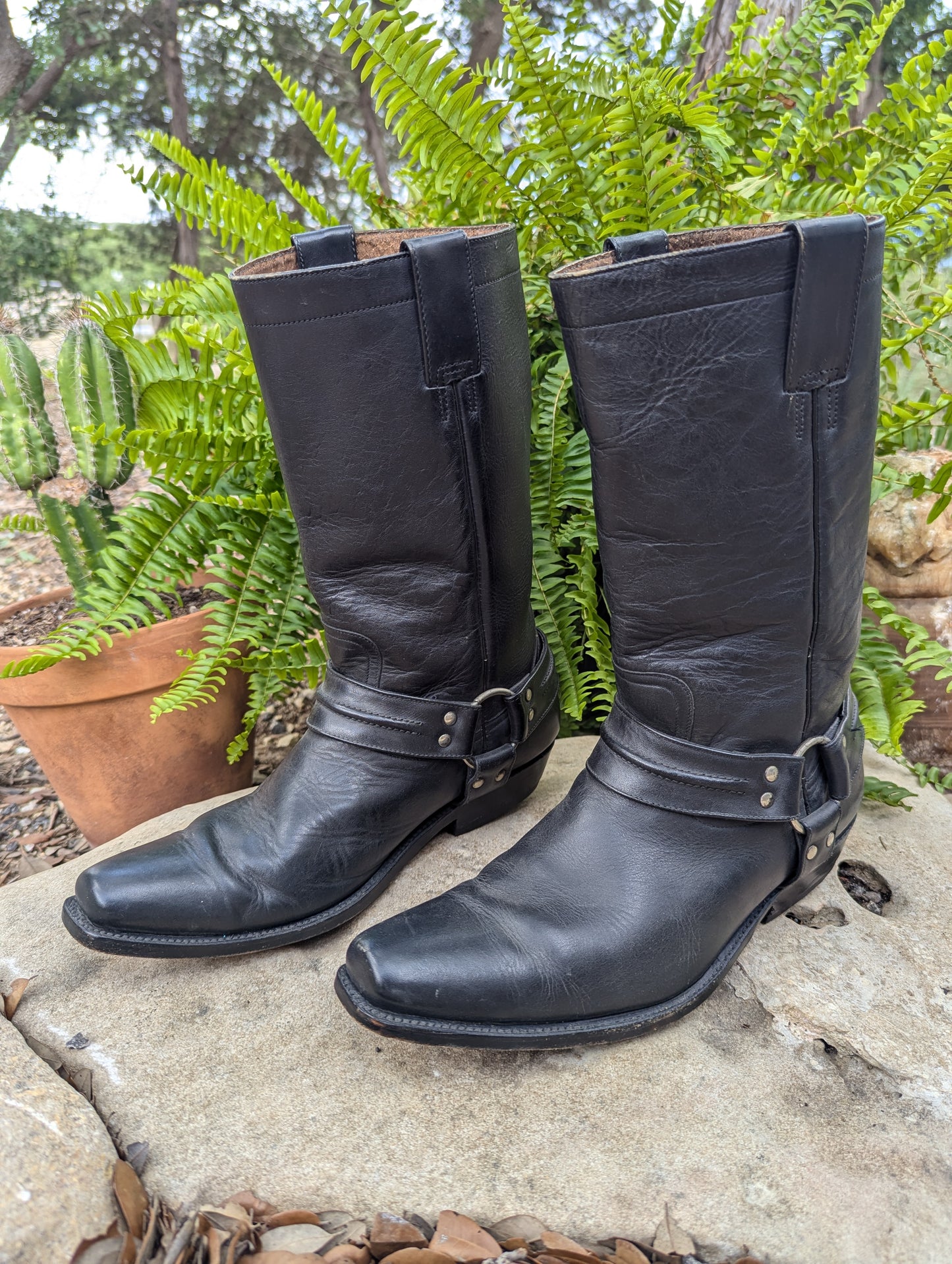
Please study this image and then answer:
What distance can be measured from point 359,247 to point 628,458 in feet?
2.04

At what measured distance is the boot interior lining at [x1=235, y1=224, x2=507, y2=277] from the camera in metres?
1.22

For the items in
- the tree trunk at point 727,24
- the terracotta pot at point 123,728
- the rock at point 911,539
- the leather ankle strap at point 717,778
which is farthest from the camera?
the tree trunk at point 727,24

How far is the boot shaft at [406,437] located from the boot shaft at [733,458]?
0.20 m

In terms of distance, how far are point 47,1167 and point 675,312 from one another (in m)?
1.13

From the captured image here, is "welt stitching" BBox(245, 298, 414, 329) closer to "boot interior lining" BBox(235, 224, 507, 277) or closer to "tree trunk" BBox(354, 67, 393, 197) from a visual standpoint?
"boot interior lining" BBox(235, 224, 507, 277)

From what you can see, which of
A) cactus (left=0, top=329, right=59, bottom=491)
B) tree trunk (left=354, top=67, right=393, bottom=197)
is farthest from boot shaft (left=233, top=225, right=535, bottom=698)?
tree trunk (left=354, top=67, right=393, bottom=197)

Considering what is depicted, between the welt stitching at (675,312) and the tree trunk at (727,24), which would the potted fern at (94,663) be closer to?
the welt stitching at (675,312)

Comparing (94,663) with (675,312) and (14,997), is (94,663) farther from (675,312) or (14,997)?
(675,312)

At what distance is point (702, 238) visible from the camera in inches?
40.9

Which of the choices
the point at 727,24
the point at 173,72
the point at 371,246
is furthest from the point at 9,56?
the point at 371,246

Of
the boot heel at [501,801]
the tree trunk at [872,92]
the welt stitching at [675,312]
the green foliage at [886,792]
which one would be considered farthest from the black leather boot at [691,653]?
the tree trunk at [872,92]

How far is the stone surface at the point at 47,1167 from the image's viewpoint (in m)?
0.86

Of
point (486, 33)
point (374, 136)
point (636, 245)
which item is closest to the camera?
point (636, 245)

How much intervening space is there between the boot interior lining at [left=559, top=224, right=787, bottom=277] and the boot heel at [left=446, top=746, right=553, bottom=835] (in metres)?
0.81
